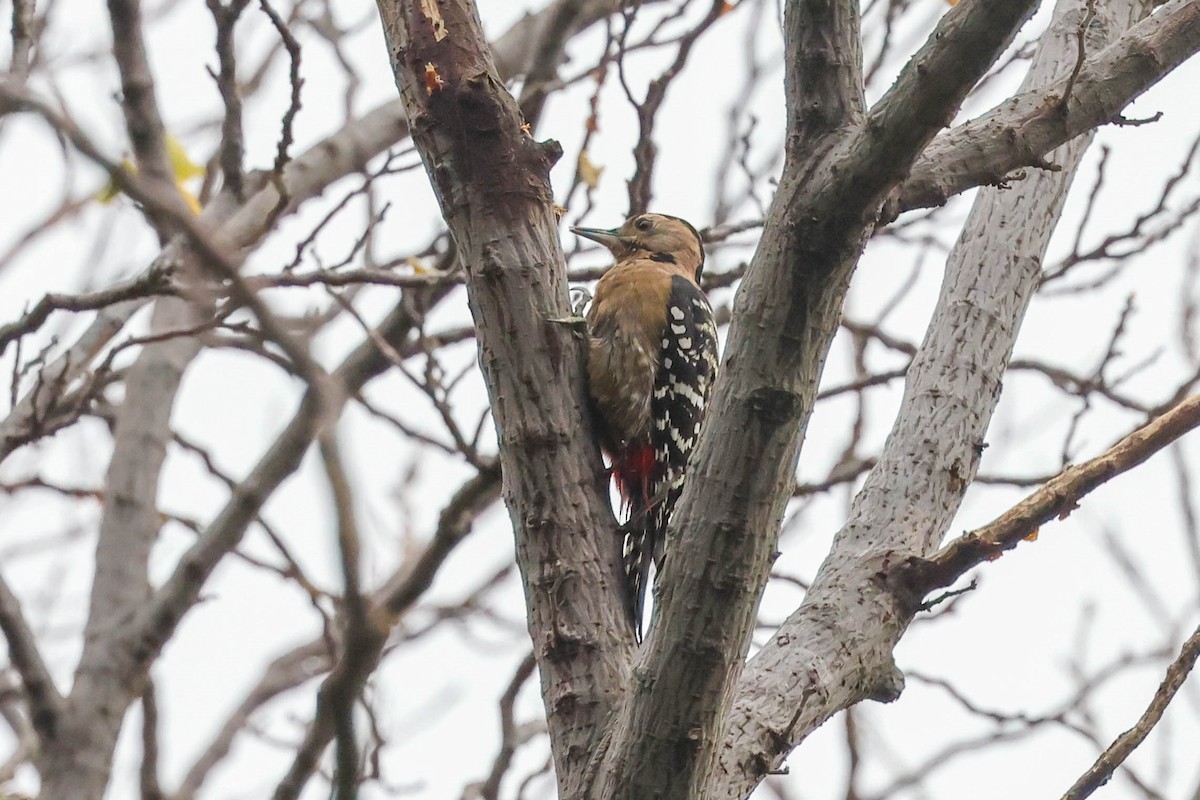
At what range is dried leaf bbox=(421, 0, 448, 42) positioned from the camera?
282 cm

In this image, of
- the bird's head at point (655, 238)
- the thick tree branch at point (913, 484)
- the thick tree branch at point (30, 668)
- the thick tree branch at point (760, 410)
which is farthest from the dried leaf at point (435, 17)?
the bird's head at point (655, 238)

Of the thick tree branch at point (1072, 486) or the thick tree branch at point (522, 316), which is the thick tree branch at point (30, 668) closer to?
the thick tree branch at point (522, 316)

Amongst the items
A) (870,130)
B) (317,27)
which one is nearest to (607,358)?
(870,130)

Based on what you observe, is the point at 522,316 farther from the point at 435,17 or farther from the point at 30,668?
the point at 30,668

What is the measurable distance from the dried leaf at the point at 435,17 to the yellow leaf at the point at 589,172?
1.92 metres

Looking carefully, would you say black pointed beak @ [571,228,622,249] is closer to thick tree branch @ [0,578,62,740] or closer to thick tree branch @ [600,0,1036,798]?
thick tree branch @ [0,578,62,740]

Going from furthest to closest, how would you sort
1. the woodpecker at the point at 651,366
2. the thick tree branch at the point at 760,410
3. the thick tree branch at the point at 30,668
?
the woodpecker at the point at 651,366, the thick tree branch at the point at 30,668, the thick tree branch at the point at 760,410

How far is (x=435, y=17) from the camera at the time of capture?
2.84m

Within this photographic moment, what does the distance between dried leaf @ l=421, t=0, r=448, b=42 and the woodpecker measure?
1.15 metres

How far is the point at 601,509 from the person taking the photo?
274cm

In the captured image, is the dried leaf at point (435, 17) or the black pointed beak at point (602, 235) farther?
the black pointed beak at point (602, 235)

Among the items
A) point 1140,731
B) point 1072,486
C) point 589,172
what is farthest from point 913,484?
A: point 589,172

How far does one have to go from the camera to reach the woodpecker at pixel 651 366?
13.5 feet

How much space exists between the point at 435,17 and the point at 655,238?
8.46 feet
